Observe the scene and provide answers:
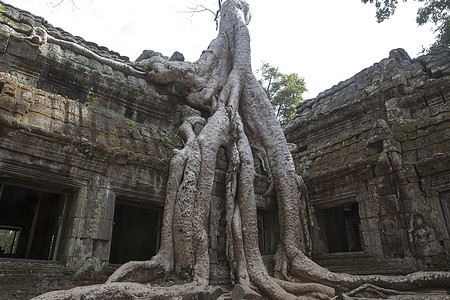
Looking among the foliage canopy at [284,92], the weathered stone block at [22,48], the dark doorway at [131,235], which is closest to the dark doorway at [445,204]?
the dark doorway at [131,235]

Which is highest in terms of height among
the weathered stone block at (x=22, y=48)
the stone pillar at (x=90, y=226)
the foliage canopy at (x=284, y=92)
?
the foliage canopy at (x=284, y=92)

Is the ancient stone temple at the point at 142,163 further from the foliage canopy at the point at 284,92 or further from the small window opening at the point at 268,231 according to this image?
the foliage canopy at the point at 284,92

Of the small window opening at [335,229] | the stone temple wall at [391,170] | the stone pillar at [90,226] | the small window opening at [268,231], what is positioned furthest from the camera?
the small window opening at [335,229]

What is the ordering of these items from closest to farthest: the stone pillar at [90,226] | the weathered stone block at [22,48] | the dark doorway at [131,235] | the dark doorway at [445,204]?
the stone pillar at [90,226]
the dark doorway at [445,204]
the weathered stone block at [22,48]
the dark doorway at [131,235]

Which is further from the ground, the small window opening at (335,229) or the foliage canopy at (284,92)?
the foliage canopy at (284,92)

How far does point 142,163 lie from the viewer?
15.0ft

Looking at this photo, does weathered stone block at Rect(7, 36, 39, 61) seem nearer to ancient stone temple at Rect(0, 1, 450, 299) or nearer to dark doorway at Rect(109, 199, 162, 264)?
ancient stone temple at Rect(0, 1, 450, 299)

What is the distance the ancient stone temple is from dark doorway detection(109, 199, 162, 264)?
3 centimetres

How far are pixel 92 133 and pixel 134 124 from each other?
35.1 inches

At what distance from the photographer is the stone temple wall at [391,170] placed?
14.7 feet

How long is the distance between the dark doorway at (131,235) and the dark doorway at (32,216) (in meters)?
1.25

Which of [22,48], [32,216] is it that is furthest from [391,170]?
[32,216]

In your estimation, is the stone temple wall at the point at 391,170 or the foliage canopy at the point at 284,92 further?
the foliage canopy at the point at 284,92

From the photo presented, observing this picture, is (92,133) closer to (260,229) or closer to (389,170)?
(260,229)
